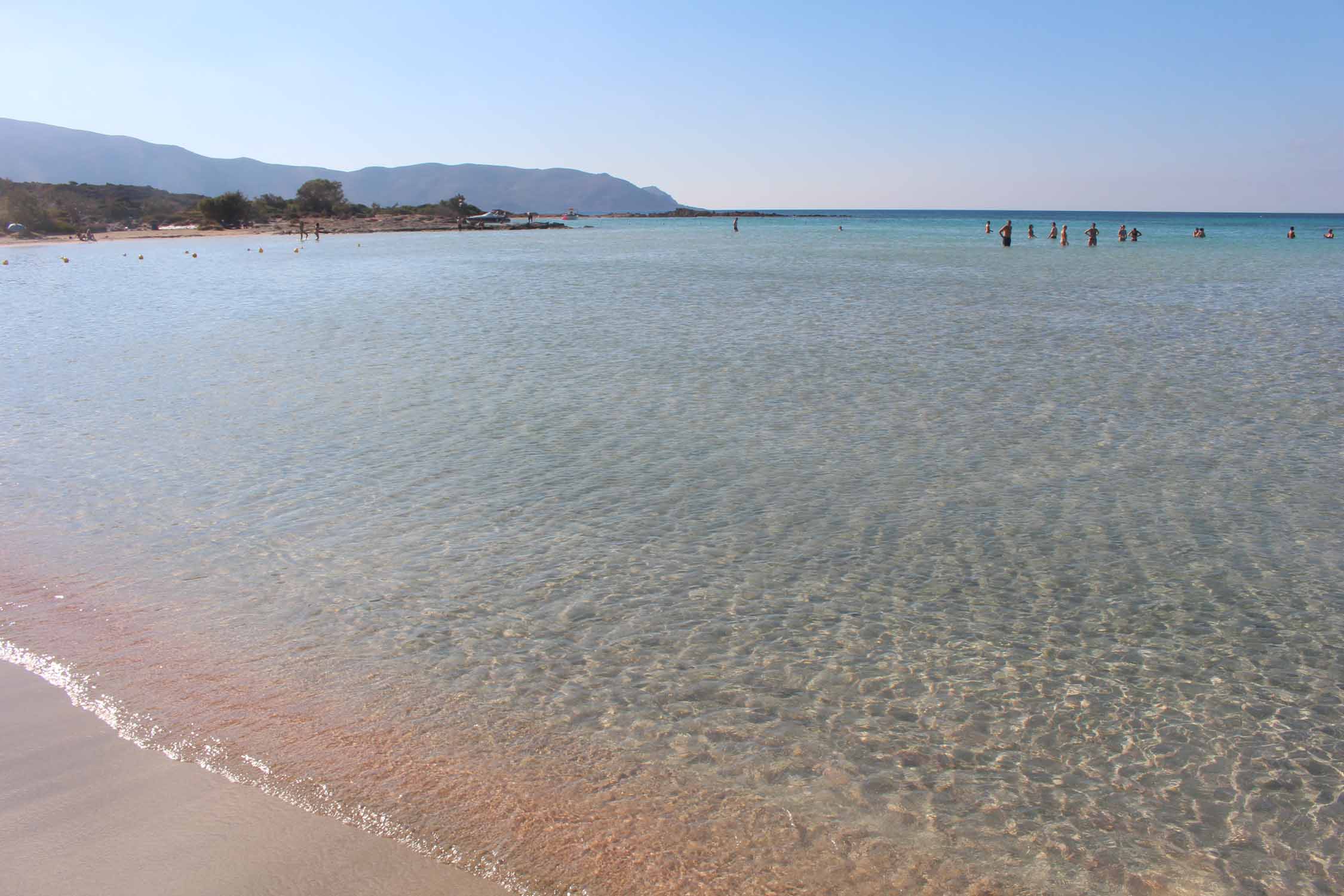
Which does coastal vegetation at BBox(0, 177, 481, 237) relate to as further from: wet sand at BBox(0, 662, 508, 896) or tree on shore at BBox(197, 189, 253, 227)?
wet sand at BBox(0, 662, 508, 896)

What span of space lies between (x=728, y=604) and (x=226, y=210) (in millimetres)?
89721

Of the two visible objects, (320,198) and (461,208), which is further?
(461,208)

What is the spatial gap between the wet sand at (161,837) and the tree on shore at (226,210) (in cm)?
8906

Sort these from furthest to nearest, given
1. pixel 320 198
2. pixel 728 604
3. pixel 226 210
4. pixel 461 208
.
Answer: pixel 461 208 < pixel 320 198 < pixel 226 210 < pixel 728 604

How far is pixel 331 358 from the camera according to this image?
16.1m

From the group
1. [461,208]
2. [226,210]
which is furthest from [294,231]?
[461,208]

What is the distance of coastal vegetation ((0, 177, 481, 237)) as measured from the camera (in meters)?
67.9

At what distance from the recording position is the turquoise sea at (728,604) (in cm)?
404

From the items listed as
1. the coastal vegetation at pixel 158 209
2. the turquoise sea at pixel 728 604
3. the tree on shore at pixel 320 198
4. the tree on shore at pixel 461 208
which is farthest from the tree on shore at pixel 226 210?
the turquoise sea at pixel 728 604

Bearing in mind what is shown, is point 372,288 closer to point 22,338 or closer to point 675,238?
point 22,338

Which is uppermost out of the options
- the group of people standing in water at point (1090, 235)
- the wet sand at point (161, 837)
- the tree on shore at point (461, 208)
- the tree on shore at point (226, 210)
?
the tree on shore at point (461, 208)

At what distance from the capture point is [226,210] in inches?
3270

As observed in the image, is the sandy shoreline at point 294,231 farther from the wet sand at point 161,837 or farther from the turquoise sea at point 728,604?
the wet sand at point 161,837

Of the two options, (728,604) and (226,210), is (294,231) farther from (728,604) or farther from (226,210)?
(728,604)
